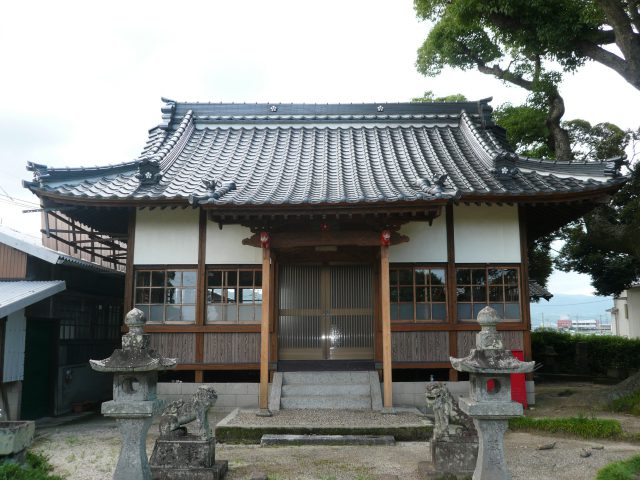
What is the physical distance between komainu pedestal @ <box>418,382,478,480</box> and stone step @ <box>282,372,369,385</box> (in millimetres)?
4351

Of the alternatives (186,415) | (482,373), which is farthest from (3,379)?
(482,373)

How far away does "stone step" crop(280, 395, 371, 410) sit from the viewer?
11.0 metres

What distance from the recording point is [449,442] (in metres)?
7.14

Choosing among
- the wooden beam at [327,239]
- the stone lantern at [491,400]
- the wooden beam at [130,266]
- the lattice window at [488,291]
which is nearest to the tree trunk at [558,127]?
the lattice window at [488,291]

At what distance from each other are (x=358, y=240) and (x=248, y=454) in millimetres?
4533

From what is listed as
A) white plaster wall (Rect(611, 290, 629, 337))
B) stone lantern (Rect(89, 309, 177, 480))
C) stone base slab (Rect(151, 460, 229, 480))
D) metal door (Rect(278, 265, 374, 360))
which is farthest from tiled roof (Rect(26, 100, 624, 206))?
white plaster wall (Rect(611, 290, 629, 337))

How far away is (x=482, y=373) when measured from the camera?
6.41 m

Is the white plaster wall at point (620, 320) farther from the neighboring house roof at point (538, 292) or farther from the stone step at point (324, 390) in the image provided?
the stone step at point (324, 390)

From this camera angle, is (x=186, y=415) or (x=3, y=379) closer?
(x=186, y=415)

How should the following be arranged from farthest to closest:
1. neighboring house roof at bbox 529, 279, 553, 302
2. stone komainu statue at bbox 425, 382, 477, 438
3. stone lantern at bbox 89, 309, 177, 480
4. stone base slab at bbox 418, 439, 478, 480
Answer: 1. neighboring house roof at bbox 529, 279, 553, 302
2. stone komainu statue at bbox 425, 382, 477, 438
3. stone base slab at bbox 418, 439, 478, 480
4. stone lantern at bbox 89, 309, 177, 480

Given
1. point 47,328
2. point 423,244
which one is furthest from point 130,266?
point 423,244

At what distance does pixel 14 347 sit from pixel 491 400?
8.70m

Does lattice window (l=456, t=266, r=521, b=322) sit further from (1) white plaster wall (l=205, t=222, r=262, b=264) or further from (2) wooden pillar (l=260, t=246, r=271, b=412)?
(1) white plaster wall (l=205, t=222, r=262, b=264)

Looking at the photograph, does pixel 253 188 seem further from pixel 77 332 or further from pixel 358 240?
pixel 77 332
